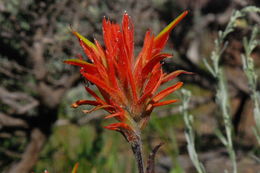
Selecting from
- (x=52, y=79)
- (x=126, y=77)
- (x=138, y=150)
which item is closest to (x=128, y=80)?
(x=126, y=77)

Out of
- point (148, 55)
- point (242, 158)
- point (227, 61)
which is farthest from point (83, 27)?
point (227, 61)

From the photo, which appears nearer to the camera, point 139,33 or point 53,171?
point 53,171

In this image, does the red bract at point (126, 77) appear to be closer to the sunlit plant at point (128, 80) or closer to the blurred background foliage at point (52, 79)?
the sunlit plant at point (128, 80)

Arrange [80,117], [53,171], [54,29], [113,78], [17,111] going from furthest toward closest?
[80,117], [54,29], [17,111], [53,171], [113,78]

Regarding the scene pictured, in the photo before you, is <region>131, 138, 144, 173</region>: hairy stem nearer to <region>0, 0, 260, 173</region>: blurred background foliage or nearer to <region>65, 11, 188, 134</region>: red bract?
<region>65, 11, 188, 134</region>: red bract

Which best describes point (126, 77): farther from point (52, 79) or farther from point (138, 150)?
point (52, 79)

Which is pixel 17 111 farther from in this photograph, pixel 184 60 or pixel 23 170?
pixel 184 60

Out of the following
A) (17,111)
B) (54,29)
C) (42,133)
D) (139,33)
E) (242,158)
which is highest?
(54,29)
